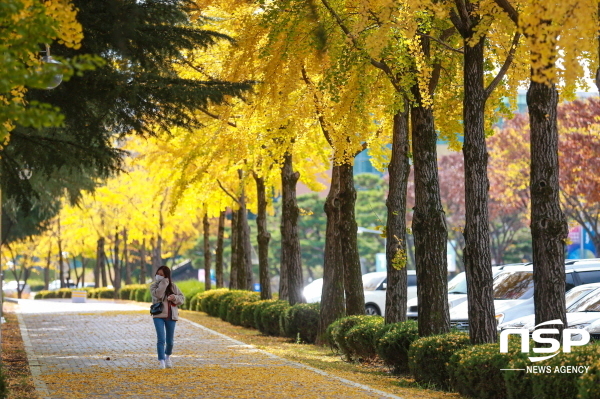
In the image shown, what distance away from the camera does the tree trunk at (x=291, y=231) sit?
72.0 feet

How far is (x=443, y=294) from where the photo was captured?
44.4ft

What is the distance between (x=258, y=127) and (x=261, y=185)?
8.25m

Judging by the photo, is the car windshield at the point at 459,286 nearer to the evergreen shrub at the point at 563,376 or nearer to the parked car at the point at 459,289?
the parked car at the point at 459,289

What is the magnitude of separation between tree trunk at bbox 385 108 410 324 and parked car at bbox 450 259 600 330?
2211 mm

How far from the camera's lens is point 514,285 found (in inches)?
715

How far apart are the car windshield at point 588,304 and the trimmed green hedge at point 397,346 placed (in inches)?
123

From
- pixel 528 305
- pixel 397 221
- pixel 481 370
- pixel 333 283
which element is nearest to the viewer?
pixel 481 370

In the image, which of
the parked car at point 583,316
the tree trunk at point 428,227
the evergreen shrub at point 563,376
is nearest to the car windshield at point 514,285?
the parked car at point 583,316

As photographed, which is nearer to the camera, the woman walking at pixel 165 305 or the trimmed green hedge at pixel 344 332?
the woman walking at pixel 165 305

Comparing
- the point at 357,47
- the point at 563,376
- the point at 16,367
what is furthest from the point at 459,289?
the point at 563,376

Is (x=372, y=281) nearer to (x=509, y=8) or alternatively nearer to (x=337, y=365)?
(x=337, y=365)

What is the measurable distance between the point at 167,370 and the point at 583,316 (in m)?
6.60

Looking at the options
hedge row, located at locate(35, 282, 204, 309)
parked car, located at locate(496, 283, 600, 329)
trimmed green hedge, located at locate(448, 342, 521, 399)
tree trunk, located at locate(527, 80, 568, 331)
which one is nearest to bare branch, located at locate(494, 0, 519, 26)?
tree trunk, located at locate(527, 80, 568, 331)

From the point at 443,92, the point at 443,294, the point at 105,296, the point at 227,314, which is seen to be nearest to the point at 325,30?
the point at 443,92
